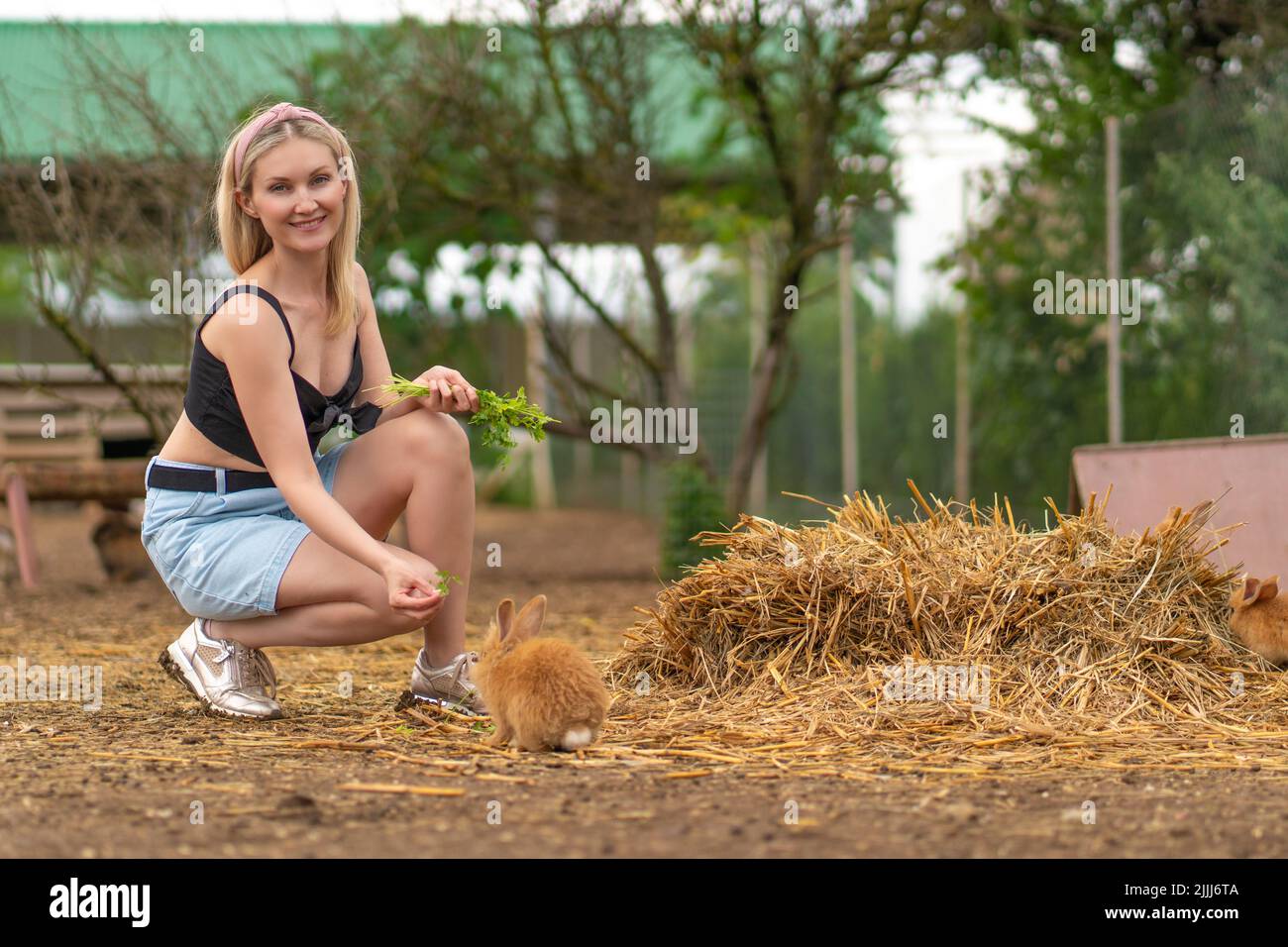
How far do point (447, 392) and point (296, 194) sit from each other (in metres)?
0.63

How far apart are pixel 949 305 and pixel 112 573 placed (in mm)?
5290

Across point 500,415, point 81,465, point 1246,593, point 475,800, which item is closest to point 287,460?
point 500,415

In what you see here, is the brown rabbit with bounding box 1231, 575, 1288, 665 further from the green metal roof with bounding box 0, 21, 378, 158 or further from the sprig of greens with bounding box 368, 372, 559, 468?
the green metal roof with bounding box 0, 21, 378, 158

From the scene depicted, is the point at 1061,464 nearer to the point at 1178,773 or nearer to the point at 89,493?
the point at 1178,773

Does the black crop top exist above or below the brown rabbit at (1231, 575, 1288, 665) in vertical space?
above

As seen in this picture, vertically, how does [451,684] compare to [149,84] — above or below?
below

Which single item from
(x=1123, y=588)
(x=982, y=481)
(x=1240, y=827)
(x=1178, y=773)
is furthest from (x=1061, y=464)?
(x=1240, y=827)

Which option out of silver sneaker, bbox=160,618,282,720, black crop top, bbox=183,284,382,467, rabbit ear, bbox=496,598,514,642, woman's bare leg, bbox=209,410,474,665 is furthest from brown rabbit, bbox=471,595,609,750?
black crop top, bbox=183,284,382,467

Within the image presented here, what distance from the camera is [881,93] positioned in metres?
7.69

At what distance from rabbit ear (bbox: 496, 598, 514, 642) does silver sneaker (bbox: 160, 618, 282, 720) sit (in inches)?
27.2

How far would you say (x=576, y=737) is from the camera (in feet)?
10.2

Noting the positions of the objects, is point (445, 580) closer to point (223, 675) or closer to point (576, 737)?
point (576, 737)

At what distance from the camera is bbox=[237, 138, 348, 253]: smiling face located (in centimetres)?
349

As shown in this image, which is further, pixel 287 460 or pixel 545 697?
pixel 287 460
